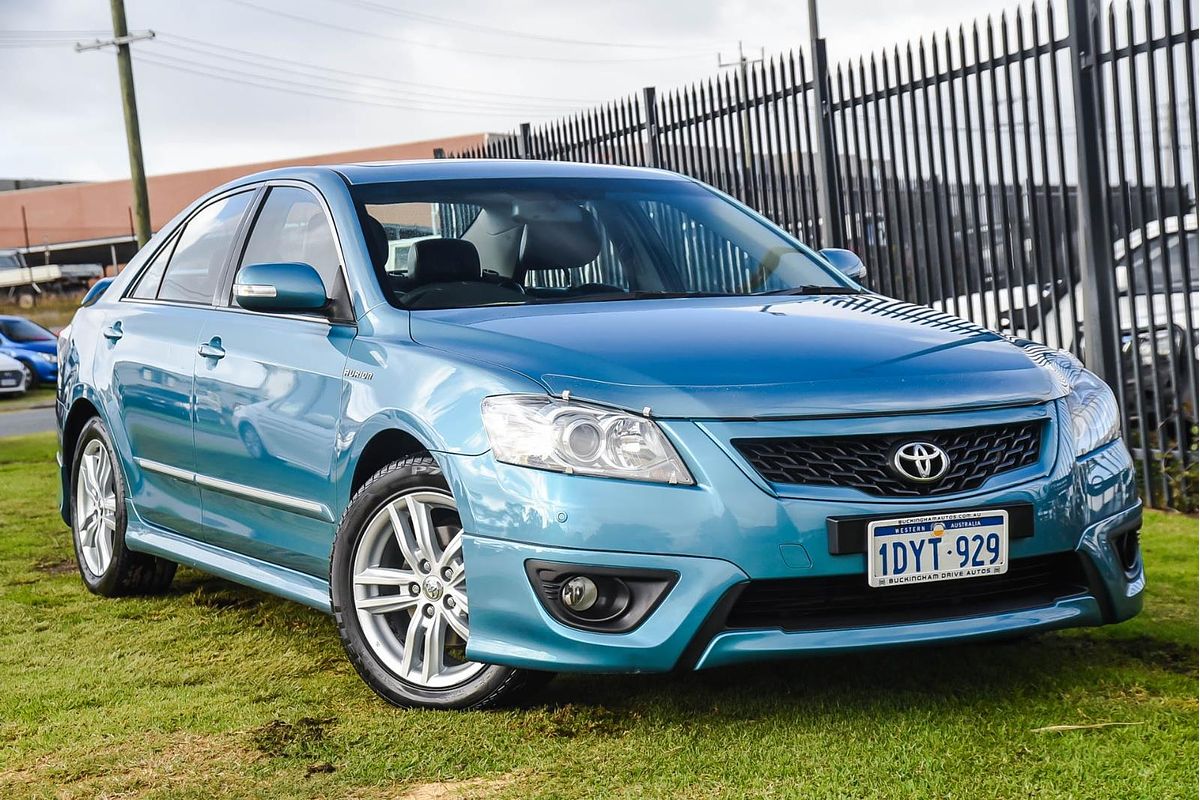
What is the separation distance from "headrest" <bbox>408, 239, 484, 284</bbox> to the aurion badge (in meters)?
1.62

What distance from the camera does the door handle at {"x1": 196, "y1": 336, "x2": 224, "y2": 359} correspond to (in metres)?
4.88

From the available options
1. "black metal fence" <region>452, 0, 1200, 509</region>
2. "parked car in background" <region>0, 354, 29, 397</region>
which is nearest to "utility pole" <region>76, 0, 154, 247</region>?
"parked car in background" <region>0, 354, 29, 397</region>

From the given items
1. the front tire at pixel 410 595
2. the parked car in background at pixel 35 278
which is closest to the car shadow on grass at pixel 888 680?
the front tire at pixel 410 595

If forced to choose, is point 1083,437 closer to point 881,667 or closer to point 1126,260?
point 881,667

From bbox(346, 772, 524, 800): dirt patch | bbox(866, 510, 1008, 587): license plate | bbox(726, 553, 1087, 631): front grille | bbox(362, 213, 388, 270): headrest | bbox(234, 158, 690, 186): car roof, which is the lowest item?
bbox(346, 772, 524, 800): dirt patch

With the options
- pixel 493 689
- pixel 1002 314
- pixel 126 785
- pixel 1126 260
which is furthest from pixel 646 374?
pixel 1002 314

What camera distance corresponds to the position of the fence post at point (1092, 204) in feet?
23.5

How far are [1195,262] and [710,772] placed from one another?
5227 mm

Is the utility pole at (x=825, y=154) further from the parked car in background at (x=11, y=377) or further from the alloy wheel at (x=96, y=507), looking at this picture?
the parked car in background at (x=11, y=377)

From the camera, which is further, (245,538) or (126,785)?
(245,538)

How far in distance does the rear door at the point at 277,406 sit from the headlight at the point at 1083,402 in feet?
6.44

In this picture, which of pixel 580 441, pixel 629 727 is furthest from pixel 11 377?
pixel 580 441

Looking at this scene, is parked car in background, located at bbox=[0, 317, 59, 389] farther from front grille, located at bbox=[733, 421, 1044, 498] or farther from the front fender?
front grille, located at bbox=[733, 421, 1044, 498]

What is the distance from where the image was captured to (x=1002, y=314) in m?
7.93
